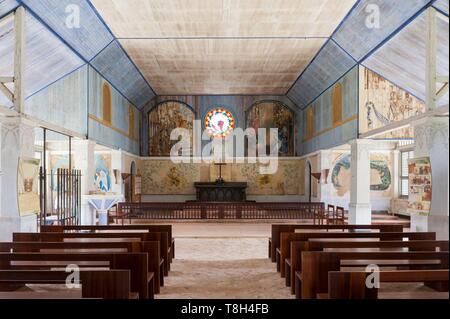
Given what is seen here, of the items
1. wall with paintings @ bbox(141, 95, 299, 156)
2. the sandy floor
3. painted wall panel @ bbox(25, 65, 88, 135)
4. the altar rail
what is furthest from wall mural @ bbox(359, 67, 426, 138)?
painted wall panel @ bbox(25, 65, 88, 135)

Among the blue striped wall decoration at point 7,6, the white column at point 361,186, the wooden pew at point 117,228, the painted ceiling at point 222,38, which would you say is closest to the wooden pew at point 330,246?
the wooden pew at point 117,228

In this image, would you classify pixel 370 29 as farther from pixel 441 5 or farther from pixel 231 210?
pixel 231 210

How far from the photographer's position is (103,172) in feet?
51.8

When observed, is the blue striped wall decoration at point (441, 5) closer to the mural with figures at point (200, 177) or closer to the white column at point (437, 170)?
the white column at point (437, 170)

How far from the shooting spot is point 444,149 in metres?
7.33

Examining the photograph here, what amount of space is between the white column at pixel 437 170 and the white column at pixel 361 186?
4.67 metres

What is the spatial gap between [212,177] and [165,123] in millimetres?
4087

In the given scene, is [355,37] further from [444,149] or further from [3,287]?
[3,287]

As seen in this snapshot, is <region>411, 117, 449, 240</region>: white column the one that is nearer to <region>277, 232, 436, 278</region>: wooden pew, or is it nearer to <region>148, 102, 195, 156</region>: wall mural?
<region>277, 232, 436, 278</region>: wooden pew

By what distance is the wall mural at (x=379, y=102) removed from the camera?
41.2ft

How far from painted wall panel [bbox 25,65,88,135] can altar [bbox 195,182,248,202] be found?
911 cm

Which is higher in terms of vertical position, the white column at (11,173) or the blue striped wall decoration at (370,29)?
the blue striped wall decoration at (370,29)
